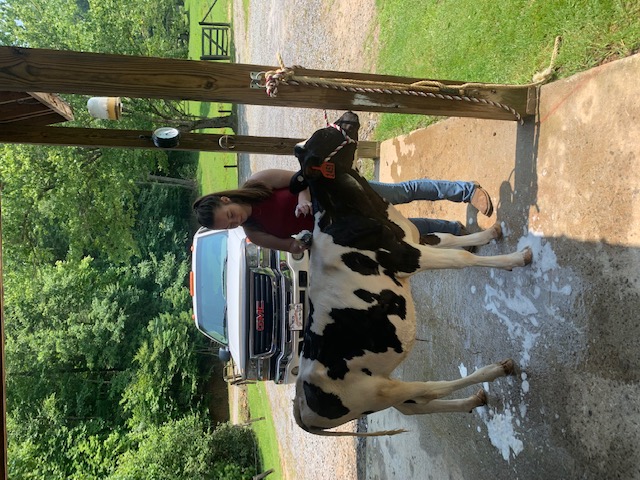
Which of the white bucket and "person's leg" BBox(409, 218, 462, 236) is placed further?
the white bucket

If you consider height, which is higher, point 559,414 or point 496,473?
point 559,414

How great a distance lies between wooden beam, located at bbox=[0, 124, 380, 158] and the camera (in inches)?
172

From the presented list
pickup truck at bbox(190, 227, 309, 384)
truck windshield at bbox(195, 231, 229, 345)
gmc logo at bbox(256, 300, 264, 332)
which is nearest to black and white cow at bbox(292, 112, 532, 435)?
pickup truck at bbox(190, 227, 309, 384)

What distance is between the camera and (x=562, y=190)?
10.8 feet

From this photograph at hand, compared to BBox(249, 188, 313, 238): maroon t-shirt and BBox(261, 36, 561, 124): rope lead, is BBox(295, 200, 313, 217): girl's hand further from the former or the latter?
BBox(261, 36, 561, 124): rope lead

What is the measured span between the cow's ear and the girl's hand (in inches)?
4.4

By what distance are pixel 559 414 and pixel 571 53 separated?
248 cm

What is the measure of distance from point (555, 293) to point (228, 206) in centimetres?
236

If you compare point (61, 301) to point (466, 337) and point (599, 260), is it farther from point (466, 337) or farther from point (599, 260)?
point (599, 260)

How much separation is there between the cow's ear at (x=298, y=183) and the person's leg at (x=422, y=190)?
76 cm

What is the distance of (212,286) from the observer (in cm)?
729

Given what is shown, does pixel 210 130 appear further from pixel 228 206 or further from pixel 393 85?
pixel 393 85

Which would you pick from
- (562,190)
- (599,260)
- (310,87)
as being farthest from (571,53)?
(310,87)

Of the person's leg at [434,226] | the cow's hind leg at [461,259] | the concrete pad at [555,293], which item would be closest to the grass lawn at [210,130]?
the person's leg at [434,226]
